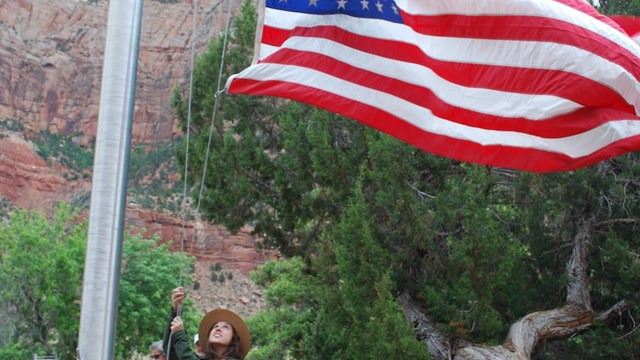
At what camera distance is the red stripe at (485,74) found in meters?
5.39

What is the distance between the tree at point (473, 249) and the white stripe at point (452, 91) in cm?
593

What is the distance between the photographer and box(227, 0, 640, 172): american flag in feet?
17.8

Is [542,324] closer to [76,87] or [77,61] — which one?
[76,87]

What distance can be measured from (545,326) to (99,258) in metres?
9.11

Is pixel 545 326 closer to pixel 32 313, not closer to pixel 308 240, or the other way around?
pixel 308 240

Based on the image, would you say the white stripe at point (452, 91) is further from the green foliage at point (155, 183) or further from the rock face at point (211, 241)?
the green foliage at point (155, 183)

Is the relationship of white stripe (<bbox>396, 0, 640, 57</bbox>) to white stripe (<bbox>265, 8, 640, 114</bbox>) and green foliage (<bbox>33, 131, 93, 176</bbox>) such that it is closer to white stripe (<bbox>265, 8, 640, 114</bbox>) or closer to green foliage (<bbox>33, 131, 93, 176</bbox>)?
white stripe (<bbox>265, 8, 640, 114</bbox>)

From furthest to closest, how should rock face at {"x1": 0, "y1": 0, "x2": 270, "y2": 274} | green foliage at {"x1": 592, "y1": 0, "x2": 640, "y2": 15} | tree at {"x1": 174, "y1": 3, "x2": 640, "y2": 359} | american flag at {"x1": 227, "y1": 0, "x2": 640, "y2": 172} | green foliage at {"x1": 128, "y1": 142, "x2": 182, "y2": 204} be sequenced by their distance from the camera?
green foliage at {"x1": 128, "y1": 142, "x2": 182, "y2": 204} → rock face at {"x1": 0, "y1": 0, "x2": 270, "y2": 274} → green foliage at {"x1": 592, "y1": 0, "x2": 640, "y2": 15} → tree at {"x1": 174, "y1": 3, "x2": 640, "y2": 359} → american flag at {"x1": 227, "y1": 0, "x2": 640, "y2": 172}

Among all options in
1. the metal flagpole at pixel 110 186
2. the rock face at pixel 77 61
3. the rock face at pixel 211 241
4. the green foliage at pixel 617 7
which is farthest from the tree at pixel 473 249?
the rock face at pixel 77 61

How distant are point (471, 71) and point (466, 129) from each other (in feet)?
1.14

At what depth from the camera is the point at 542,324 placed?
39.5 ft

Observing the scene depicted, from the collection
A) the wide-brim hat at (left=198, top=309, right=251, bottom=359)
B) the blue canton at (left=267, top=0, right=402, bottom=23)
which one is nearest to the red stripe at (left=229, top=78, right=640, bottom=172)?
the blue canton at (left=267, top=0, right=402, bottom=23)

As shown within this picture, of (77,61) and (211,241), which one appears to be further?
(77,61)

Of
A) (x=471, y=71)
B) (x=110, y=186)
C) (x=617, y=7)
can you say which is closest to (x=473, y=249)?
(x=617, y=7)
